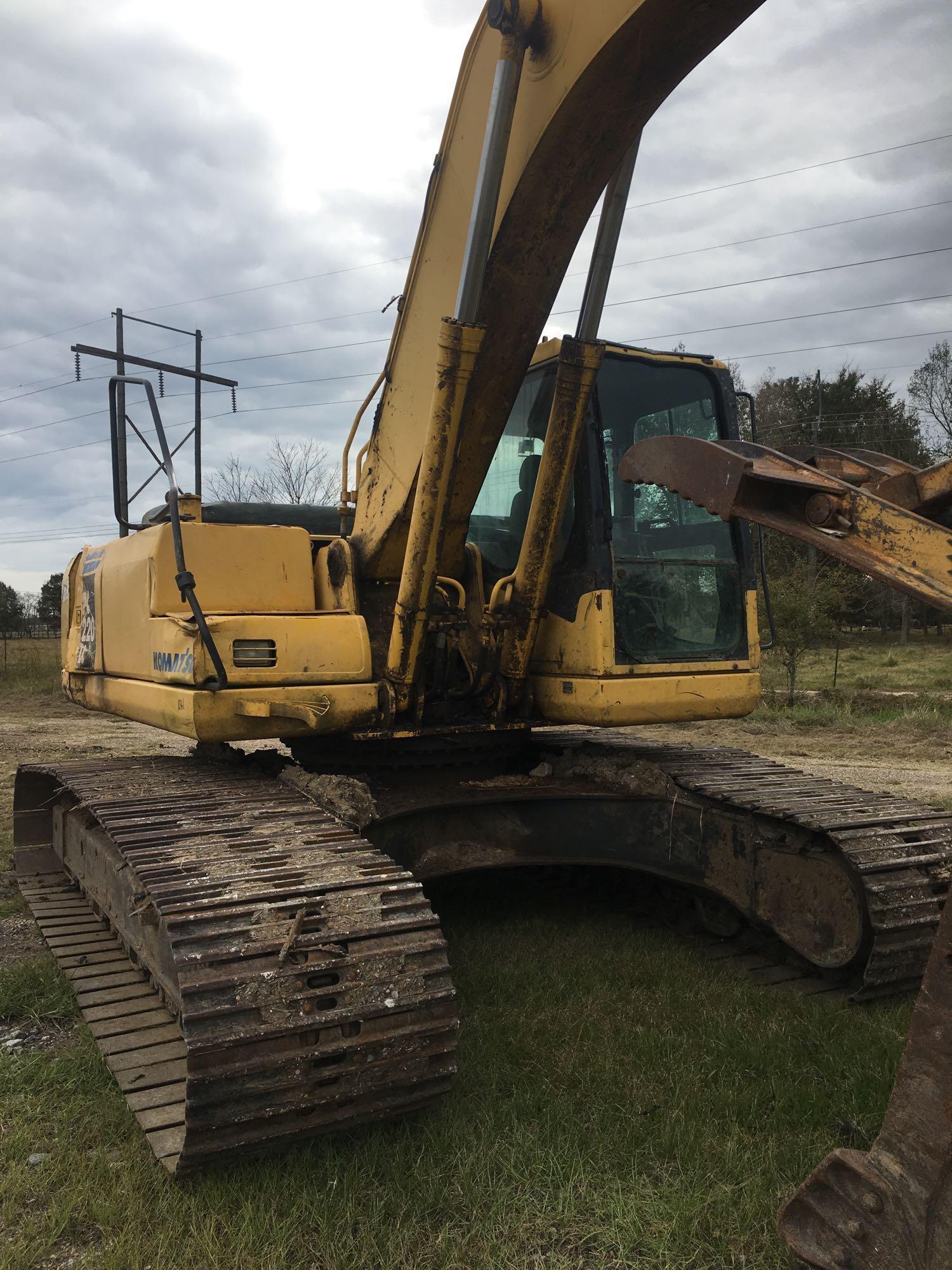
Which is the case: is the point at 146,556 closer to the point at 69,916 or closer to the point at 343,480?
the point at 343,480

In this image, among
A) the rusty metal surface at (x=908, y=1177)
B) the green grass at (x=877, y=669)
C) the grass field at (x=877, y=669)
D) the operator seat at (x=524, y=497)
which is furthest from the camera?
the green grass at (x=877, y=669)

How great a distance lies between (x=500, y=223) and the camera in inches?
145

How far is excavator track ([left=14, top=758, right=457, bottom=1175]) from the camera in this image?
8.98 ft

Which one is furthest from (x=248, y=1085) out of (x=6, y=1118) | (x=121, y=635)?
(x=121, y=635)

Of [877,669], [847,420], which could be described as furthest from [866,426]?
[877,669]

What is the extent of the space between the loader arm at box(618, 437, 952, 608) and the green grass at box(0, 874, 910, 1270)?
5.83 ft

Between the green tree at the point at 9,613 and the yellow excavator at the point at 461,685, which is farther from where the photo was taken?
the green tree at the point at 9,613

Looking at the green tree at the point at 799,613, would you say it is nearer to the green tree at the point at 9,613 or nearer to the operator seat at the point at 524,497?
the operator seat at the point at 524,497

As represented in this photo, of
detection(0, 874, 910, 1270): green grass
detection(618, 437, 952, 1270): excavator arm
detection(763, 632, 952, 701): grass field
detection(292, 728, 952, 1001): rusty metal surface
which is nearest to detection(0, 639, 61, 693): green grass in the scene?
detection(763, 632, 952, 701): grass field

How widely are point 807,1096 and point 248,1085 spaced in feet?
5.91

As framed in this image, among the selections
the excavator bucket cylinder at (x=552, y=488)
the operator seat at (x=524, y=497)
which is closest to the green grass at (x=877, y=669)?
the operator seat at (x=524, y=497)

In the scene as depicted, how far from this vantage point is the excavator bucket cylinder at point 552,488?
4211 millimetres

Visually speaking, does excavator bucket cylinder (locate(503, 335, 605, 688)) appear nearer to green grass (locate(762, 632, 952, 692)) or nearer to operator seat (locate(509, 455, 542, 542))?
operator seat (locate(509, 455, 542, 542))

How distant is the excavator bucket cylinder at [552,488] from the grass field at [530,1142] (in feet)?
4.96
